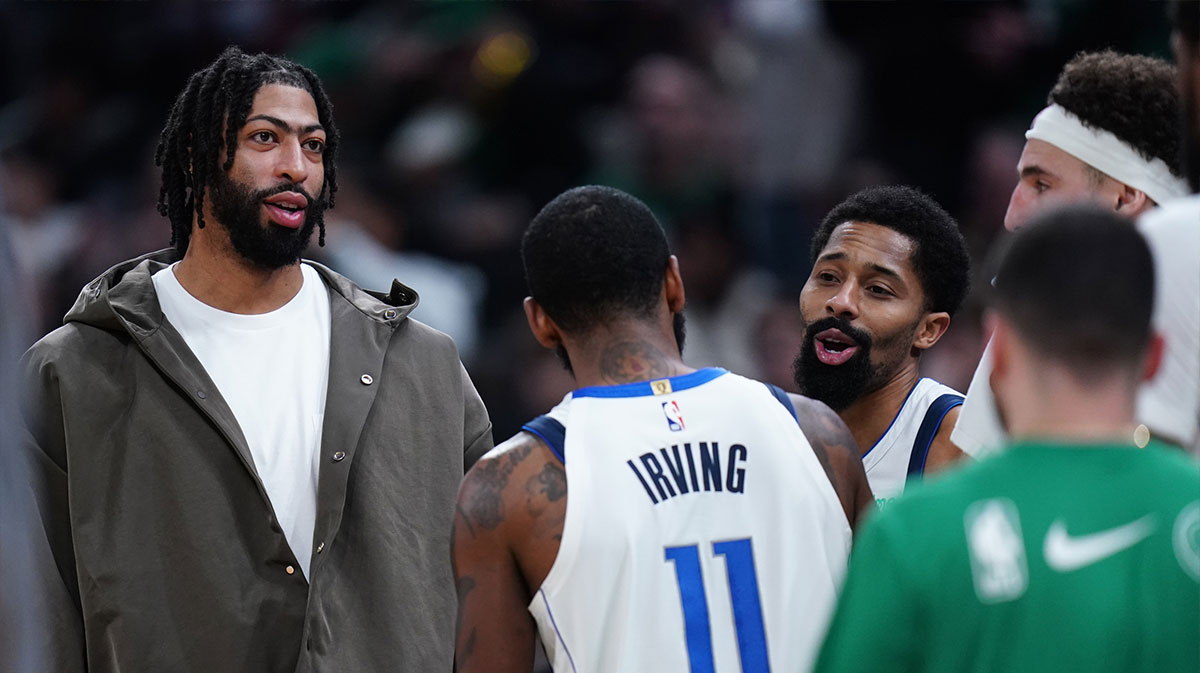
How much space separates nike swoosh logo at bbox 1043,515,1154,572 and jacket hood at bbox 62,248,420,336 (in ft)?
7.85

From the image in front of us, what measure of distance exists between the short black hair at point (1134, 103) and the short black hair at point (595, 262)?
121 cm

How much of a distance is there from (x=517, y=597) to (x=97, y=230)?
591 centimetres

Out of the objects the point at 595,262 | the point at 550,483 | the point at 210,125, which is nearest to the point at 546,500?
the point at 550,483

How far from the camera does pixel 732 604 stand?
295 cm

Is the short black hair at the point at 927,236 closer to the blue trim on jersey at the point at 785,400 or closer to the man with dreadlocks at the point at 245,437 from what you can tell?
the blue trim on jersey at the point at 785,400

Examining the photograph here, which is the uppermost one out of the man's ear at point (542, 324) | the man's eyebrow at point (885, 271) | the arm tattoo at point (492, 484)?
→ the man's eyebrow at point (885, 271)

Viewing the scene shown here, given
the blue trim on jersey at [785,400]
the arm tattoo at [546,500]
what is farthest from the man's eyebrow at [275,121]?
the blue trim on jersey at [785,400]

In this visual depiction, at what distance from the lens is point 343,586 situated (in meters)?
3.86

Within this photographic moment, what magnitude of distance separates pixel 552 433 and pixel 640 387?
0.68 feet

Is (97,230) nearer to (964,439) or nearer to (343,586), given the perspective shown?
(343,586)

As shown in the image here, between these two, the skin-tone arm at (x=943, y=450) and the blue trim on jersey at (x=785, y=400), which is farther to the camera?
the skin-tone arm at (x=943, y=450)

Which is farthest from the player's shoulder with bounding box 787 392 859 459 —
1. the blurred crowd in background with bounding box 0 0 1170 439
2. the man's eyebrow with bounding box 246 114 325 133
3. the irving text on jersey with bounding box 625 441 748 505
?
the blurred crowd in background with bounding box 0 0 1170 439

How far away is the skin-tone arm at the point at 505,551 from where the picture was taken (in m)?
2.98

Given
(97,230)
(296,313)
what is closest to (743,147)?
(97,230)
